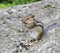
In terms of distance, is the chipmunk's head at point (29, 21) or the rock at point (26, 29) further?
the chipmunk's head at point (29, 21)

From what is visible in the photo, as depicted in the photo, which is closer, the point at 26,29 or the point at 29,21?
the point at 29,21

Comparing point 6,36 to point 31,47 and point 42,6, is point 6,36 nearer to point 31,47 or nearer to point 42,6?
point 31,47

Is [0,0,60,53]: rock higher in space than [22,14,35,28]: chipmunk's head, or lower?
lower

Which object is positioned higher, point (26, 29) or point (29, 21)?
point (29, 21)

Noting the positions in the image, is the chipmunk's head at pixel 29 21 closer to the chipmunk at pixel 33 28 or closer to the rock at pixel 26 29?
the chipmunk at pixel 33 28

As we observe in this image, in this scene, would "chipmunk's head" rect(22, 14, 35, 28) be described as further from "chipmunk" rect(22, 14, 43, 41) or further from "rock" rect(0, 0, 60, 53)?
"rock" rect(0, 0, 60, 53)

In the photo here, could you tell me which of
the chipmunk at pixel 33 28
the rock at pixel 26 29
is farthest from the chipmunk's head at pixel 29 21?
the rock at pixel 26 29

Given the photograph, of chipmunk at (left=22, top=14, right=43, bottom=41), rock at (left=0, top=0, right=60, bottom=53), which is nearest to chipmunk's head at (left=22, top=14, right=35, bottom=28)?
chipmunk at (left=22, top=14, right=43, bottom=41)

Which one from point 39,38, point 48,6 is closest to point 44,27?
point 39,38

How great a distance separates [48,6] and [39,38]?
1.28 meters

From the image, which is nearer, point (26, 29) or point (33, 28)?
point (33, 28)

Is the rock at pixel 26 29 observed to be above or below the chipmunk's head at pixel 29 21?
below

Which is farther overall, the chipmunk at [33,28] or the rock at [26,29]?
the chipmunk at [33,28]

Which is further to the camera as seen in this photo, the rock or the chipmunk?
the chipmunk
